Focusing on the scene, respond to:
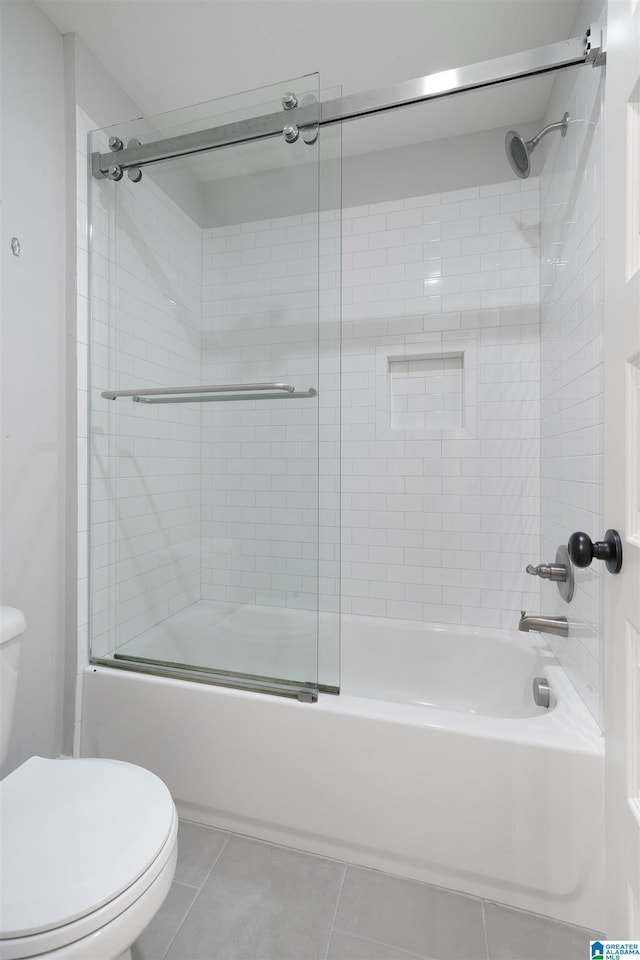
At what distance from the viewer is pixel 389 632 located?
7.26ft

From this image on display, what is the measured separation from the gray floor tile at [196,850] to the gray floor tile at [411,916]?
415 mm

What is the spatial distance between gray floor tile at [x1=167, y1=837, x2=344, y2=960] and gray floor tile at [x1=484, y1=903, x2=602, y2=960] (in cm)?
42

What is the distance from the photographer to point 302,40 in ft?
5.45

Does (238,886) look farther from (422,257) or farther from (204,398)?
(422,257)

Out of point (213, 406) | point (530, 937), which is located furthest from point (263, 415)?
point (530, 937)

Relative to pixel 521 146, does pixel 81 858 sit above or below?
below

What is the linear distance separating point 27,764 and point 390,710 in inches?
37.3

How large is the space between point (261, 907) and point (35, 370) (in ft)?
5.65

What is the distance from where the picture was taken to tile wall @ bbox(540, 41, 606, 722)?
4.38ft

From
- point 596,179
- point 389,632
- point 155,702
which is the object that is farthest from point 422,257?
point 155,702

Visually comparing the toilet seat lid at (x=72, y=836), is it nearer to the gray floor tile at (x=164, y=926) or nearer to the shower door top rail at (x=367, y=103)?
the gray floor tile at (x=164, y=926)

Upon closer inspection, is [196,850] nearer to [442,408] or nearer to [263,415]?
[263,415]

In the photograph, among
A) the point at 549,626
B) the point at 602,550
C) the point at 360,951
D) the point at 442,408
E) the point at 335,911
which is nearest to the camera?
the point at 602,550

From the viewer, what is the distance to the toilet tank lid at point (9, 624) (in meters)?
1.17
